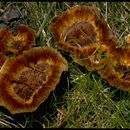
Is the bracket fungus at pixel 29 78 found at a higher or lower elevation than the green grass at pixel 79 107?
higher

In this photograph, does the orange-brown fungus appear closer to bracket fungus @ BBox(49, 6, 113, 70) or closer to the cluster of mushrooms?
the cluster of mushrooms

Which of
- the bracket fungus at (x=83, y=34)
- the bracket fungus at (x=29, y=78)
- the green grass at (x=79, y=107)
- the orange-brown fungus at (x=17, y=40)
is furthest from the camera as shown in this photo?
the orange-brown fungus at (x=17, y=40)

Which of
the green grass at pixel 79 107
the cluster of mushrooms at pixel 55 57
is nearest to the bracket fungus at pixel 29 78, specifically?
the cluster of mushrooms at pixel 55 57

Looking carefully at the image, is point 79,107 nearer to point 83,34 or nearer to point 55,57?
point 55,57

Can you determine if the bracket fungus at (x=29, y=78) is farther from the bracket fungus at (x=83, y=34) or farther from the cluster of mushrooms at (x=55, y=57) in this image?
the bracket fungus at (x=83, y=34)

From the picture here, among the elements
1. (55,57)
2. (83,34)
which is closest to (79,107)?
(55,57)

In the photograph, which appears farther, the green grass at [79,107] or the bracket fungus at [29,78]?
the green grass at [79,107]

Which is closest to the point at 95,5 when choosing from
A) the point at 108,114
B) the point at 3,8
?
the point at 3,8

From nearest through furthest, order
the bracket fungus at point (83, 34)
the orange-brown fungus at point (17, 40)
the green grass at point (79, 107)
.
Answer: the green grass at point (79, 107) < the bracket fungus at point (83, 34) < the orange-brown fungus at point (17, 40)

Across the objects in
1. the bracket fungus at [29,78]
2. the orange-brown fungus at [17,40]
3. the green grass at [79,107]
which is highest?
the orange-brown fungus at [17,40]
